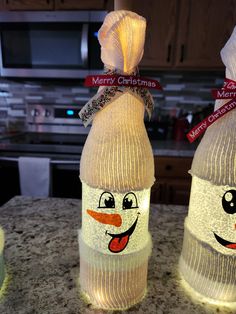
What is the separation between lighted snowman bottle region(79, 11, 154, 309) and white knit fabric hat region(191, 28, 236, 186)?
92 millimetres

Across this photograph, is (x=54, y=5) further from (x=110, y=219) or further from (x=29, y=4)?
(x=110, y=219)

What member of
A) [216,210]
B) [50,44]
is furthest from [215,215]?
[50,44]

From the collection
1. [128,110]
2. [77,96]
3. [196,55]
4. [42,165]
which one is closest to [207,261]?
[128,110]

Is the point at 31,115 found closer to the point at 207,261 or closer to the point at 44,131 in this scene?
the point at 44,131

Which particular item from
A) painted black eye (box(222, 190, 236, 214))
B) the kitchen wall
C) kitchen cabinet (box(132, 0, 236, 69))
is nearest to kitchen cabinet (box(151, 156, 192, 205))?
the kitchen wall

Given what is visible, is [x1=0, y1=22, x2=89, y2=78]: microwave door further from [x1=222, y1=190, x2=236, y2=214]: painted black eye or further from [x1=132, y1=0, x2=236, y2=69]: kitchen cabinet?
[x1=222, y1=190, x2=236, y2=214]: painted black eye

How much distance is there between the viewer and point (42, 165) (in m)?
1.44

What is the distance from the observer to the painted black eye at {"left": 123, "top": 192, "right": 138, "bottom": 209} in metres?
0.36

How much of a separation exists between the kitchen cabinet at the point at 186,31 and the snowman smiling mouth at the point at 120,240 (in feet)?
4.86

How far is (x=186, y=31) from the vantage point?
156 centimetres

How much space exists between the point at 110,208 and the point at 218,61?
5.11 feet

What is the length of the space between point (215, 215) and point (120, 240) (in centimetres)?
16

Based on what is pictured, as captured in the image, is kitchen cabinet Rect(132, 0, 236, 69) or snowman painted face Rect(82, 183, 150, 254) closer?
snowman painted face Rect(82, 183, 150, 254)

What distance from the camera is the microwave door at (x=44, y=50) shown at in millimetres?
1479
